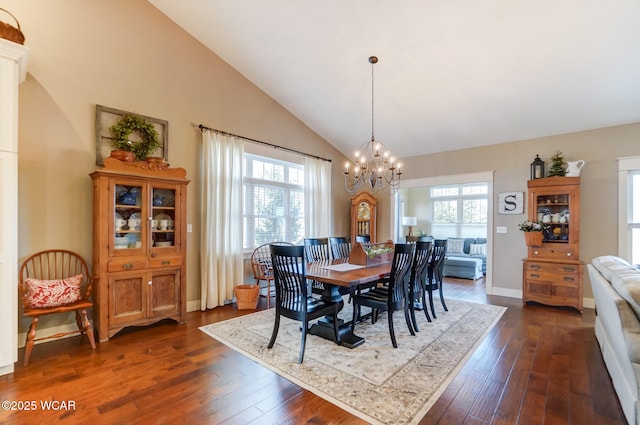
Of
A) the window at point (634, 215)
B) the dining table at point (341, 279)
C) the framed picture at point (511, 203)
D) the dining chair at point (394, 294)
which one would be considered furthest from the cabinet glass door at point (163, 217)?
the window at point (634, 215)

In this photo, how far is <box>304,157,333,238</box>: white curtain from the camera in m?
5.76

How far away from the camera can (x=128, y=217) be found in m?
3.38

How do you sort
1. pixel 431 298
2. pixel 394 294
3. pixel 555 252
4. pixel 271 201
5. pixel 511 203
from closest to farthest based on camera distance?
pixel 394 294
pixel 431 298
pixel 555 252
pixel 511 203
pixel 271 201

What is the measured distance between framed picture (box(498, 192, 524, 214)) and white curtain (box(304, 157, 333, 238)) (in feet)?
10.2

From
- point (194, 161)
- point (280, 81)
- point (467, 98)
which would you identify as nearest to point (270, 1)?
point (280, 81)

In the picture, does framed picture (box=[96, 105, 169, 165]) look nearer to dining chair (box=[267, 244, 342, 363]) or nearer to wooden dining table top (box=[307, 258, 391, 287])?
dining chair (box=[267, 244, 342, 363])

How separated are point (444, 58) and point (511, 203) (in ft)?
9.24

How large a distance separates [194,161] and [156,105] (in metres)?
0.83

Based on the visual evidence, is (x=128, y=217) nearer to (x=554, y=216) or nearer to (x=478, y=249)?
(x=554, y=216)

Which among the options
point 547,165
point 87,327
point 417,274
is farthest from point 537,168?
point 87,327

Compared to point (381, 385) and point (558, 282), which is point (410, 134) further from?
point (381, 385)

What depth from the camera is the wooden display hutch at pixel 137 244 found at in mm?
3094

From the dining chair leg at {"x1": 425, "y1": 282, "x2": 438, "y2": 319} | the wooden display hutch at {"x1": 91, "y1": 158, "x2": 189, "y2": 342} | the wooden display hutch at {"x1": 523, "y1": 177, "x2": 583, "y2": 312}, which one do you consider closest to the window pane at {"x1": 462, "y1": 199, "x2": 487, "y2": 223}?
the wooden display hutch at {"x1": 523, "y1": 177, "x2": 583, "y2": 312}

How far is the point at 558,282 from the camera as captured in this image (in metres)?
4.38
